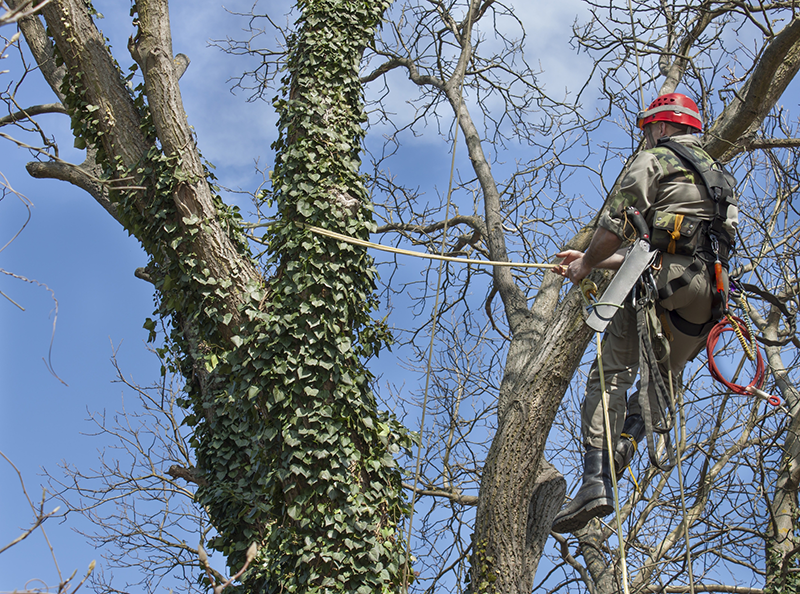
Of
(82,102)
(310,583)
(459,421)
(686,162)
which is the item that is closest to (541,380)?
(686,162)

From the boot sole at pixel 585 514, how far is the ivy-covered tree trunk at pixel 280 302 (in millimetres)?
949

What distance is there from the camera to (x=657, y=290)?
12.3 feet

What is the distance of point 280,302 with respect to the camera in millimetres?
4355

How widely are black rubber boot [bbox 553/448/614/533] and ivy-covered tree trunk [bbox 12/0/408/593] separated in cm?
104

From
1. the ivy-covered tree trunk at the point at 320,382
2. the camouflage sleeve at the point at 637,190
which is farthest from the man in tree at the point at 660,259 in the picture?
the ivy-covered tree trunk at the point at 320,382

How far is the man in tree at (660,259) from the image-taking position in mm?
3764

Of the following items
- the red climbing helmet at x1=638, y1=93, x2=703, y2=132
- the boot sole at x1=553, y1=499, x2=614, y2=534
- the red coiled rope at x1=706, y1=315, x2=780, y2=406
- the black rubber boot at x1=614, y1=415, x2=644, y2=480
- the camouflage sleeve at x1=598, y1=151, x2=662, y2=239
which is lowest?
the boot sole at x1=553, y1=499, x2=614, y2=534

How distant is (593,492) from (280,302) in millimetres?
2101

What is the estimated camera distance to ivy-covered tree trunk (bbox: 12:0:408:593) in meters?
4.03

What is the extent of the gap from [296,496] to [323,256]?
1450mm

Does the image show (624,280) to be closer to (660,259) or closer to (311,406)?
(660,259)

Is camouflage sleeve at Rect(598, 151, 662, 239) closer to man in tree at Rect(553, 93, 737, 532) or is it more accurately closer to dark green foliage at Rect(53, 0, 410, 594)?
man in tree at Rect(553, 93, 737, 532)

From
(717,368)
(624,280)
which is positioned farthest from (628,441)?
Answer: (624,280)

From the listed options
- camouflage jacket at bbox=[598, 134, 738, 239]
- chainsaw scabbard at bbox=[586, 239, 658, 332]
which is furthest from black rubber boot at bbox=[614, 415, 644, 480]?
camouflage jacket at bbox=[598, 134, 738, 239]
